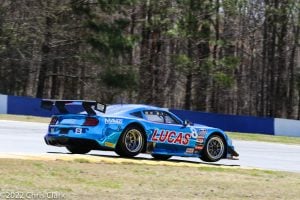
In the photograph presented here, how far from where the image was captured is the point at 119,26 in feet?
138

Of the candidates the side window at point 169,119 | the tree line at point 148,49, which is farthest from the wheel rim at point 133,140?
the tree line at point 148,49

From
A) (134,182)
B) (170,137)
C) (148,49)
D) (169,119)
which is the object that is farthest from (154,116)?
(148,49)

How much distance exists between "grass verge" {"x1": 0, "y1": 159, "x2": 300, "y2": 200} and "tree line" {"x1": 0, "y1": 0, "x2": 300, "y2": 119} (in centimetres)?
2970

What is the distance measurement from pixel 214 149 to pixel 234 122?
18.8 meters

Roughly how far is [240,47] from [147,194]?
49331mm

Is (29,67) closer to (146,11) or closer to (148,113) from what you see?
(146,11)

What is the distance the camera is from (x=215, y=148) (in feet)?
47.9

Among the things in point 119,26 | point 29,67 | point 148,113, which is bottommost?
point 148,113

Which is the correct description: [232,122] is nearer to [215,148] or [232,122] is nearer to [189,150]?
[215,148]

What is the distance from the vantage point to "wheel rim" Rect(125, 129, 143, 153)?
43.0ft

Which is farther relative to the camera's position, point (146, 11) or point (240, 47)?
point (240, 47)

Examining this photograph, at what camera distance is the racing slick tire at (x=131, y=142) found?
13.0 m

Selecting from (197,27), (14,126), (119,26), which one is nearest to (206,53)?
(197,27)

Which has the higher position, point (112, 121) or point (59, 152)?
point (112, 121)
